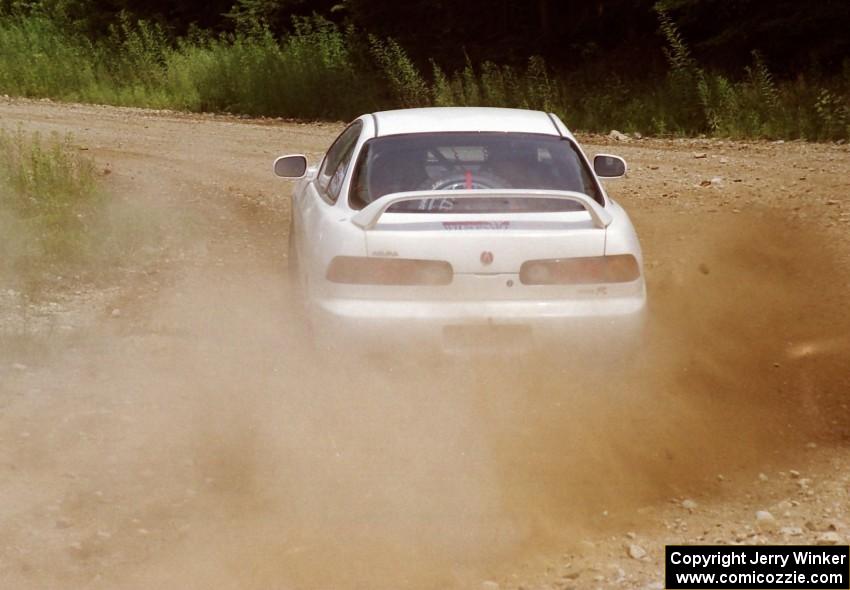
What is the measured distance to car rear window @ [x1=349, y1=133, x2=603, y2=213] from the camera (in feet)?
21.2

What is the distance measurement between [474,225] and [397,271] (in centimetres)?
44

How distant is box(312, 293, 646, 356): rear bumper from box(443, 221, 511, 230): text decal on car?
0.36 m

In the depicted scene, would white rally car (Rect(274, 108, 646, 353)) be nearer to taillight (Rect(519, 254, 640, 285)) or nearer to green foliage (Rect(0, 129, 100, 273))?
taillight (Rect(519, 254, 640, 285))

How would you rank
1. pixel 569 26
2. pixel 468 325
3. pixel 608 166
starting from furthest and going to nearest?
1. pixel 569 26
2. pixel 608 166
3. pixel 468 325

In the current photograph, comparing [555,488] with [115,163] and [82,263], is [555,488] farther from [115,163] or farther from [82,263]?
[115,163]

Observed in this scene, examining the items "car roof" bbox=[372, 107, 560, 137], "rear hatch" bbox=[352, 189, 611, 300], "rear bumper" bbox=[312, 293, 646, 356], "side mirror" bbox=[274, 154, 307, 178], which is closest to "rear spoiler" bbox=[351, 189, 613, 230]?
"rear hatch" bbox=[352, 189, 611, 300]

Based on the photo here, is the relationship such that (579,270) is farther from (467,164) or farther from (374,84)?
(374,84)

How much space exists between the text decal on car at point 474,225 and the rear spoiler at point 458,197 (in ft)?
0.35

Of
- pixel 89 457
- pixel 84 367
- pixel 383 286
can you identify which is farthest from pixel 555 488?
pixel 84 367

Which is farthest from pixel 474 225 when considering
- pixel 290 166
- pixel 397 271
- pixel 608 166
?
pixel 290 166

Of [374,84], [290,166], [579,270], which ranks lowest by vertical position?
[374,84]

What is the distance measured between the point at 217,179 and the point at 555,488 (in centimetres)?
923

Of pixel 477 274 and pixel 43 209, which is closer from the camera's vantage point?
pixel 477 274

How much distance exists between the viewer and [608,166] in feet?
24.2
